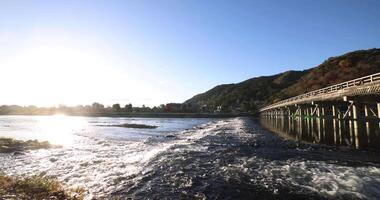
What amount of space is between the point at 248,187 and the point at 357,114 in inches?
639

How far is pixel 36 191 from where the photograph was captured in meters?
14.4

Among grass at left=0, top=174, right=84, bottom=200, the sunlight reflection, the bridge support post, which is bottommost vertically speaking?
grass at left=0, top=174, right=84, bottom=200

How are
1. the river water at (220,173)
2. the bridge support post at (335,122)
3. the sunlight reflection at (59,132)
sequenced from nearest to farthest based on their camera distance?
the river water at (220,173) → the bridge support post at (335,122) → the sunlight reflection at (59,132)

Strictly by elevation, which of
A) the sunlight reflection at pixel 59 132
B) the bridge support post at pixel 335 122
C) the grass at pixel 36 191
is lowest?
the grass at pixel 36 191

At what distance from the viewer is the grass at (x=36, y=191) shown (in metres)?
13.6

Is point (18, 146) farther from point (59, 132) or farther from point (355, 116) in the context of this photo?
point (355, 116)

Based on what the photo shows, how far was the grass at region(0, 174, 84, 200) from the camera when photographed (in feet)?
44.5

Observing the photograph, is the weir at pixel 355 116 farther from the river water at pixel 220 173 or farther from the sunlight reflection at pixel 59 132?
the sunlight reflection at pixel 59 132

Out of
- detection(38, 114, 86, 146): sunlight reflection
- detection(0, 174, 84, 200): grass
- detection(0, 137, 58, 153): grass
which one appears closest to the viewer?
detection(0, 174, 84, 200): grass

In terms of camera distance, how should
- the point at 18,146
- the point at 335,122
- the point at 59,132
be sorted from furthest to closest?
1. the point at 59,132
2. the point at 18,146
3. the point at 335,122

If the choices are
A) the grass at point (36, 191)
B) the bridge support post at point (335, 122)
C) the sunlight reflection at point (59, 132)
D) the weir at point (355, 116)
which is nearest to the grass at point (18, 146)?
the sunlight reflection at point (59, 132)

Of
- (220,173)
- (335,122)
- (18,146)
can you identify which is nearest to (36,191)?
(220,173)

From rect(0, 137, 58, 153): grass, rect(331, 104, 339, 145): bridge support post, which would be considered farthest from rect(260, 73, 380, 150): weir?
rect(0, 137, 58, 153): grass

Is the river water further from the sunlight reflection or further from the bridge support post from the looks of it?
the sunlight reflection
